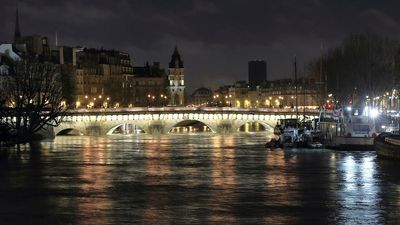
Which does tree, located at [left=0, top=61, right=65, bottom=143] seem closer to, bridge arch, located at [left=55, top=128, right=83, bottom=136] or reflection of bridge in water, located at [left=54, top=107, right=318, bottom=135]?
reflection of bridge in water, located at [left=54, top=107, right=318, bottom=135]

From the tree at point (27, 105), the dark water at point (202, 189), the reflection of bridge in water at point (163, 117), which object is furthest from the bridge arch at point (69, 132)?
the dark water at point (202, 189)

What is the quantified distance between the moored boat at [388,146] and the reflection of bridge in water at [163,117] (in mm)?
75350

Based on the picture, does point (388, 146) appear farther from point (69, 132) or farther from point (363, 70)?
point (69, 132)

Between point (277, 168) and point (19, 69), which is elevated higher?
point (19, 69)

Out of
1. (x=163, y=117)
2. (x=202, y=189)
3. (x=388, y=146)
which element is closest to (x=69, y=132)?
(x=163, y=117)

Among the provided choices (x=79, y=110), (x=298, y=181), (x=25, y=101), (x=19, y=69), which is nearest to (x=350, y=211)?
(x=298, y=181)

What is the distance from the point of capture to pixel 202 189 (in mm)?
47094

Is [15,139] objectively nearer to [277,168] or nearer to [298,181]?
[277,168]

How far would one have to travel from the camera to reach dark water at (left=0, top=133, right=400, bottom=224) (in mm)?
37281

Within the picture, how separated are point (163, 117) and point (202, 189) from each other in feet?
353

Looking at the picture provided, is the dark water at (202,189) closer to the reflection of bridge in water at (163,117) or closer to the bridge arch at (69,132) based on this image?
A: the reflection of bridge in water at (163,117)

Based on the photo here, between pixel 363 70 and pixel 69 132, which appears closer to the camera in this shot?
pixel 363 70

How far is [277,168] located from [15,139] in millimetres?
50399

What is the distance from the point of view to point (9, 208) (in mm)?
40469
